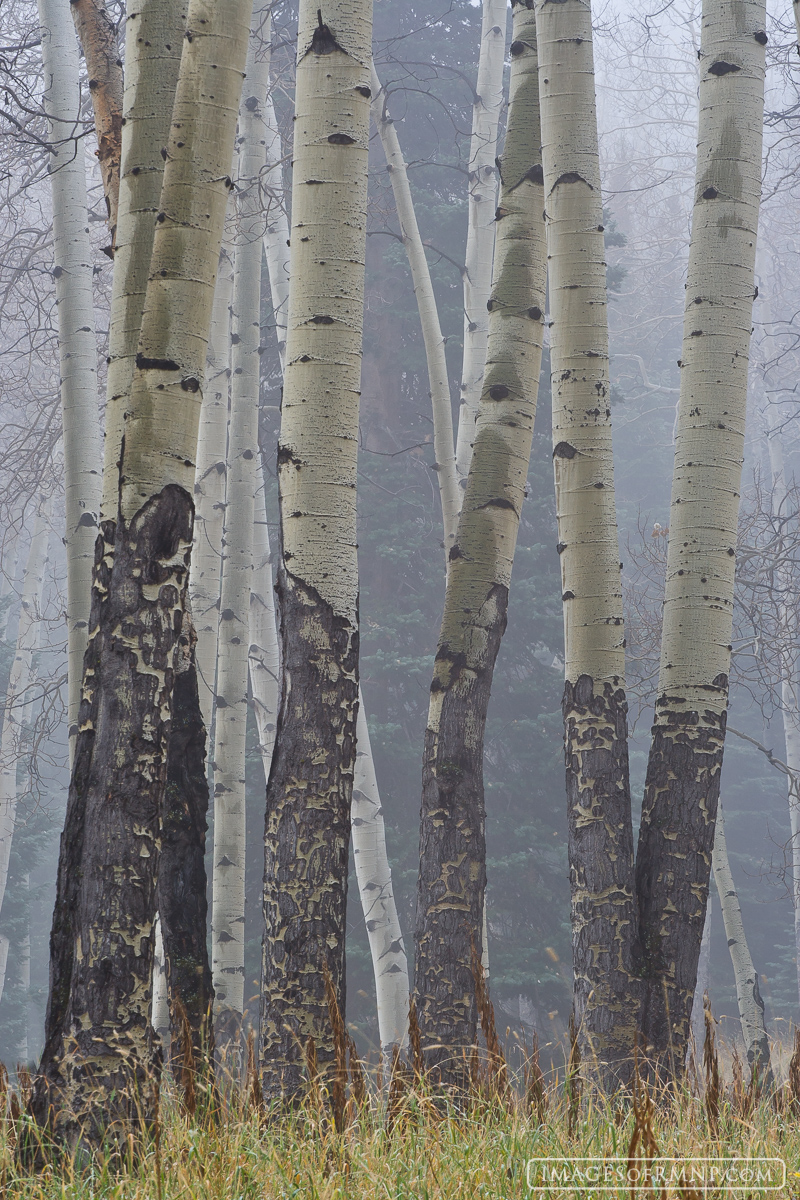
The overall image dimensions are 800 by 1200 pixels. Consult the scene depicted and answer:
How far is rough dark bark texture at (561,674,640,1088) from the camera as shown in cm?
305

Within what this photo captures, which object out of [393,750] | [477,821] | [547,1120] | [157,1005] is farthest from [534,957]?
[547,1120]

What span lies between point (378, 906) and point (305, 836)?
4.58 meters

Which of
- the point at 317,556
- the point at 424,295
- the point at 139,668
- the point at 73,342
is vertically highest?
the point at 424,295

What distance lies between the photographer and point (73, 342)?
192 inches

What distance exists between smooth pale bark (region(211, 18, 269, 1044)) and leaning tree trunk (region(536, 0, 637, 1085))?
9.78ft

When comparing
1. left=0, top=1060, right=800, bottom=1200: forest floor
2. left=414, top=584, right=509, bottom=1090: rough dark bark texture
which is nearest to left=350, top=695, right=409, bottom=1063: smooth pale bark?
left=414, top=584, right=509, bottom=1090: rough dark bark texture

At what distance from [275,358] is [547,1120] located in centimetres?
1294

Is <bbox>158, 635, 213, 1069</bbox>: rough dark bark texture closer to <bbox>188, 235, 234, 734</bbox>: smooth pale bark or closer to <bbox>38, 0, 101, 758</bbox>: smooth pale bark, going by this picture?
<bbox>38, 0, 101, 758</bbox>: smooth pale bark

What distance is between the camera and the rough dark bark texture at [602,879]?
3053 millimetres

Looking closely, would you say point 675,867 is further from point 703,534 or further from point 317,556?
point 317,556

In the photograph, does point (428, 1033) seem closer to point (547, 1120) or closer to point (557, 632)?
point (547, 1120)

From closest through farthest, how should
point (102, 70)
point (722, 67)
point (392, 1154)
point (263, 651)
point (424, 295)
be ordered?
1. point (392, 1154)
2. point (722, 67)
3. point (102, 70)
4. point (424, 295)
5. point (263, 651)

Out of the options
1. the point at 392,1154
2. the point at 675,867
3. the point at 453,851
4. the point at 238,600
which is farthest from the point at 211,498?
the point at 392,1154

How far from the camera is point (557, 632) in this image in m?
15.5
